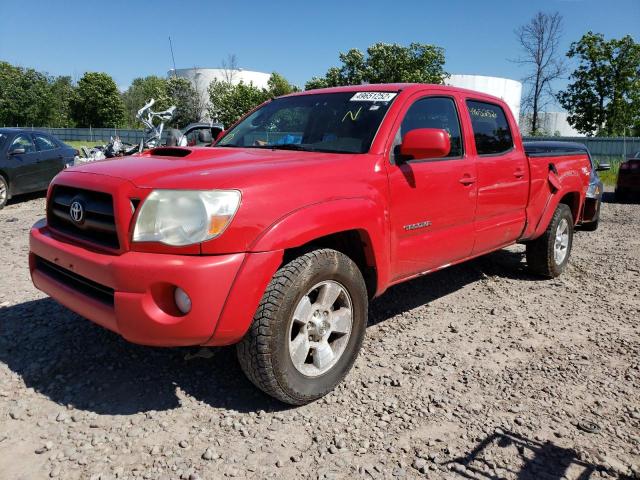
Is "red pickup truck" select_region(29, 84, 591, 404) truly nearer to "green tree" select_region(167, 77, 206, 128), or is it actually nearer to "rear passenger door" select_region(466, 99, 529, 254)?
"rear passenger door" select_region(466, 99, 529, 254)

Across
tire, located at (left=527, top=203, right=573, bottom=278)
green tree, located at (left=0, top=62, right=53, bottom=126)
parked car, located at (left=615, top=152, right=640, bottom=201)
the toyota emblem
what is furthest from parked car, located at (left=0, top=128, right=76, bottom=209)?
green tree, located at (left=0, top=62, right=53, bottom=126)

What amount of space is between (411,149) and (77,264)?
203cm

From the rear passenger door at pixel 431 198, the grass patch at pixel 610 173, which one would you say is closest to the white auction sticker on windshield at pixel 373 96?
the rear passenger door at pixel 431 198

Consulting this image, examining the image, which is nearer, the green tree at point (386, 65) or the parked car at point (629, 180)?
the parked car at point (629, 180)

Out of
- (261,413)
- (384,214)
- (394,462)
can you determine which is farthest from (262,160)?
(394,462)

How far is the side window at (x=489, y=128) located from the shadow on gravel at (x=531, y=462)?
2.36 m

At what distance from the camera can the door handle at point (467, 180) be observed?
3816mm

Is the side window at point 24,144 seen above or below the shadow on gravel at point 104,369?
above

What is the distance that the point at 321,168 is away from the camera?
288 centimetres

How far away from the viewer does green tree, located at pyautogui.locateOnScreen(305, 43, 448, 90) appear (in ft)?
169

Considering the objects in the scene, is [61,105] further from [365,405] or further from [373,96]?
[365,405]

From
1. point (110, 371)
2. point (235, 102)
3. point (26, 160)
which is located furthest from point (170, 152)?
point (235, 102)

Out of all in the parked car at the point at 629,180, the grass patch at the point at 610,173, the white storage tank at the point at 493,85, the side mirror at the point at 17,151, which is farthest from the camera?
the white storage tank at the point at 493,85

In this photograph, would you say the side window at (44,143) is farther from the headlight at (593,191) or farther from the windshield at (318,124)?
the headlight at (593,191)
